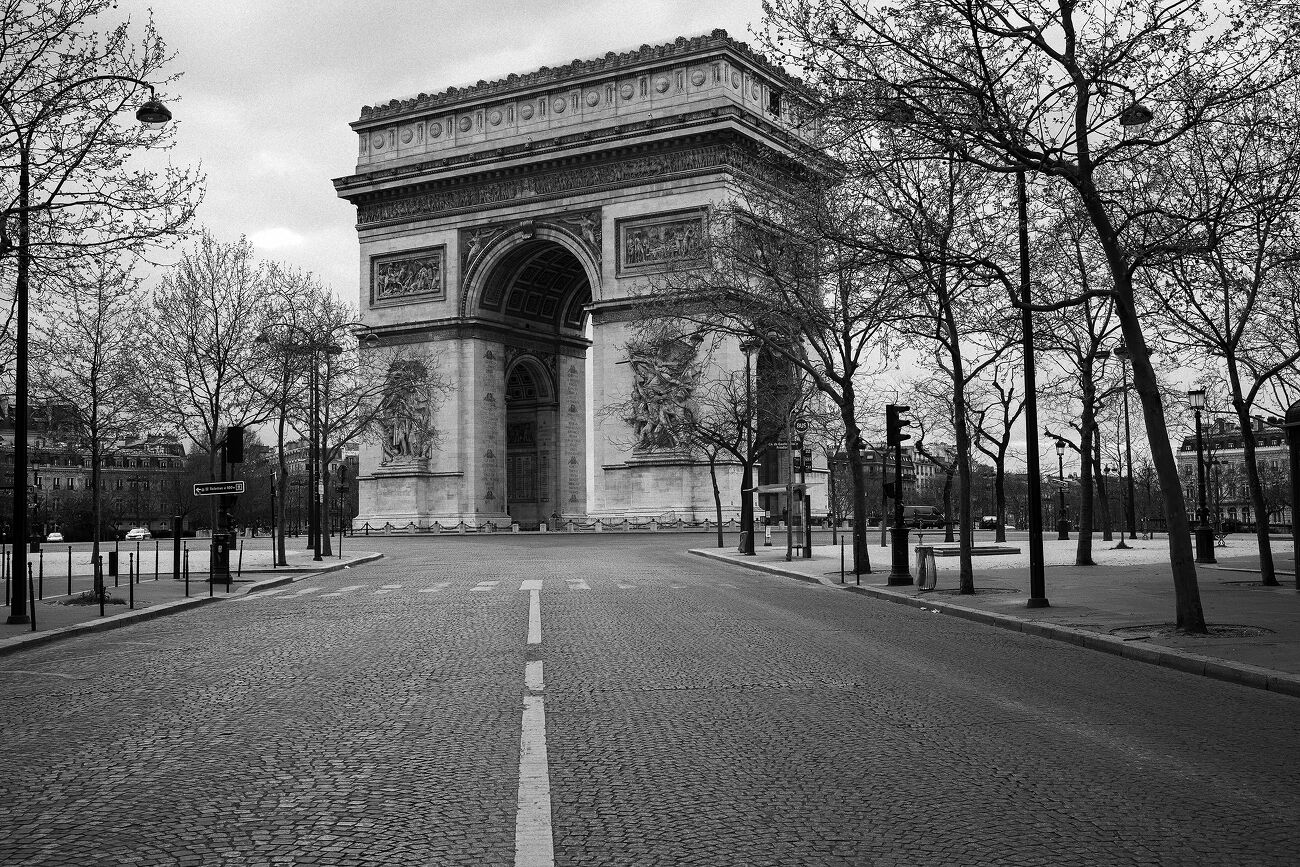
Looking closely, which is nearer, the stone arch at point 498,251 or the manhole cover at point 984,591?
the manhole cover at point 984,591

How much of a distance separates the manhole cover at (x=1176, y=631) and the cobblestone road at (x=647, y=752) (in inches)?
47.9

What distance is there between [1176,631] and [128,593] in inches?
697

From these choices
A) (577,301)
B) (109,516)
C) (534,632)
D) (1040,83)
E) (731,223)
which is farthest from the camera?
(109,516)

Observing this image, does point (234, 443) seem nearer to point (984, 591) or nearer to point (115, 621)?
point (115, 621)

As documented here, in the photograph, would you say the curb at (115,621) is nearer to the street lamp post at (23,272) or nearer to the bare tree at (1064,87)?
the street lamp post at (23,272)

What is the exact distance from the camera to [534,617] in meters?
17.0

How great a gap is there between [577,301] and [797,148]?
173 ft

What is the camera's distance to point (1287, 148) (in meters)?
21.9

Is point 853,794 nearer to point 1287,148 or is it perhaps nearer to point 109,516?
point 1287,148

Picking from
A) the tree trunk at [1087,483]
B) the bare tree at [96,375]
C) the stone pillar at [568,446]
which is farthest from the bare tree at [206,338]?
the stone pillar at [568,446]

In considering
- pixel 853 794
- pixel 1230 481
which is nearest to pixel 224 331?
Result: pixel 853 794

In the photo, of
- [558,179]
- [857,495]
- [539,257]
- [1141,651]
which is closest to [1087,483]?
[857,495]

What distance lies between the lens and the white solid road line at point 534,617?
14276 millimetres

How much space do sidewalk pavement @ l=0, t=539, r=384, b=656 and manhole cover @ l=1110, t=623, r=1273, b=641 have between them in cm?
1227
